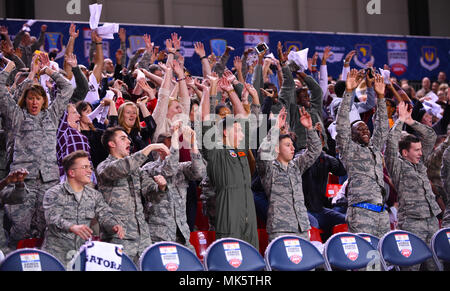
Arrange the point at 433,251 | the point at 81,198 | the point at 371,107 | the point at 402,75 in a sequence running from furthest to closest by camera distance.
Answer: the point at 402,75
the point at 371,107
the point at 433,251
the point at 81,198

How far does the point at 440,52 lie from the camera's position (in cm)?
1159

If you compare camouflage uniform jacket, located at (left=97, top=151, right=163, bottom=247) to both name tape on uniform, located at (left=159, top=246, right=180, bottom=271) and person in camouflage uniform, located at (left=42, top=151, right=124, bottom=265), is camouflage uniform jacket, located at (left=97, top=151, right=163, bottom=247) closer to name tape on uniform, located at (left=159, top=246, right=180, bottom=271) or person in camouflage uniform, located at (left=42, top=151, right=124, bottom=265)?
person in camouflage uniform, located at (left=42, top=151, right=124, bottom=265)

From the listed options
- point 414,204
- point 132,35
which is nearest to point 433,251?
point 414,204

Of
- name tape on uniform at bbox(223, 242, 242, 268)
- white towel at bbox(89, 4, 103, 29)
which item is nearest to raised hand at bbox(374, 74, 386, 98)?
name tape on uniform at bbox(223, 242, 242, 268)

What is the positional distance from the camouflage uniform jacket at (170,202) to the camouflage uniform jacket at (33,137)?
0.76 metres

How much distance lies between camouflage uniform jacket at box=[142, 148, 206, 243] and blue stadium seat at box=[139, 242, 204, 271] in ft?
2.83

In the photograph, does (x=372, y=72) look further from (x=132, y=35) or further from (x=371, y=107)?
(x=132, y=35)

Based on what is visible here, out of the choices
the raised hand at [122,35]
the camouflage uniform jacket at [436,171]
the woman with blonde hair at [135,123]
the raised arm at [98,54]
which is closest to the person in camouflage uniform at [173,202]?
the woman with blonde hair at [135,123]

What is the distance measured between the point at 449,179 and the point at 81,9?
7.17 m

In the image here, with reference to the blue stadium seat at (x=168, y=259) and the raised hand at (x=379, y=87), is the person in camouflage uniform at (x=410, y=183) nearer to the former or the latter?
the raised hand at (x=379, y=87)

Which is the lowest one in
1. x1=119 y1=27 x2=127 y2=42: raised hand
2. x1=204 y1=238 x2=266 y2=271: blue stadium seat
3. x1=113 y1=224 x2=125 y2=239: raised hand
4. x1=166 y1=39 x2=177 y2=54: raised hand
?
x1=204 y1=238 x2=266 y2=271: blue stadium seat

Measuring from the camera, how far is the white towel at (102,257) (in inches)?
157

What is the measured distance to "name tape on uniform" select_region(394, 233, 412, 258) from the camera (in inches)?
198

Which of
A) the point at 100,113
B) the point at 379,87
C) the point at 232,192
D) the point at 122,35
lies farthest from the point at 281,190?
the point at 122,35
